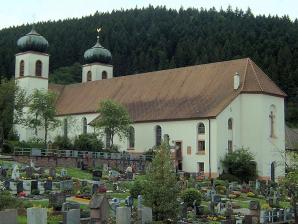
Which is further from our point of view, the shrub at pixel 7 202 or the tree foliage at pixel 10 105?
the tree foliage at pixel 10 105

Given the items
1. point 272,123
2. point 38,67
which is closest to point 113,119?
point 272,123

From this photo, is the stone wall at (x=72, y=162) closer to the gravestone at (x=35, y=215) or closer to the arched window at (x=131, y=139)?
the arched window at (x=131, y=139)

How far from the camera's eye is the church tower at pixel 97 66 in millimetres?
81312

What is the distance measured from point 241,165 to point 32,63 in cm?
3182

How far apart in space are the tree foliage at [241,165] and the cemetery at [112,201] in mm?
5563

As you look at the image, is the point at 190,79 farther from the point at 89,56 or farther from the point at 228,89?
the point at 89,56

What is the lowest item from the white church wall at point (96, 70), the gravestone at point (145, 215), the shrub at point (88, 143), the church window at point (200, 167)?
the gravestone at point (145, 215)

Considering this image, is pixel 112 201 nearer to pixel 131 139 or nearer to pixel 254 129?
pixel 254 129

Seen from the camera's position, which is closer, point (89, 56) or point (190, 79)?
point (190, 79)

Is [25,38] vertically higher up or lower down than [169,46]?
lower down

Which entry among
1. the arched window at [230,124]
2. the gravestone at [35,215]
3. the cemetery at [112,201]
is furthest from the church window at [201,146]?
the gravestone at [35,215]

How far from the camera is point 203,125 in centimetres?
5566

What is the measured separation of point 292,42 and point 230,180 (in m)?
74.7

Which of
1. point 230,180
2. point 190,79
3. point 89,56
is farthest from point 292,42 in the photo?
point 230,180
